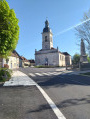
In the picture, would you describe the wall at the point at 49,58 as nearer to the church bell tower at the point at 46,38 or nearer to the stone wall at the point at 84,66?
the church bell tower at the point at 46,38

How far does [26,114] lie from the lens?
3.05m

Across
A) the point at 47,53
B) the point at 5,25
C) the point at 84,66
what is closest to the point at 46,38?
the point at 47,53

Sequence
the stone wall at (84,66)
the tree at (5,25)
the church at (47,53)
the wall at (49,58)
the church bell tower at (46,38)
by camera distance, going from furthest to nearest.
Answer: the church bell tower at (46,38) < the church at (47,53) < the wall at (49,58) < the stone wall at (84,66) < the tree at (5,25)

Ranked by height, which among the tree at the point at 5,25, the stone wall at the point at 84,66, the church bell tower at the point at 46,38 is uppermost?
the church bell tower at the point at 46,38

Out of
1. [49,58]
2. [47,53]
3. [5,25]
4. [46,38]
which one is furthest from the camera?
[46,38]

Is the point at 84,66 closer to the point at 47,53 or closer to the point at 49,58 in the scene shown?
the point at 49,58

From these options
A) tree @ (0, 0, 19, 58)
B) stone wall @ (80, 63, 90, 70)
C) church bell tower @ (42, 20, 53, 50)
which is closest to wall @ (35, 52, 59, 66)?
church bell tower @ (42, 20, 53, 50)

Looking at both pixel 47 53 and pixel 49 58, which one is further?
pixel 47 53

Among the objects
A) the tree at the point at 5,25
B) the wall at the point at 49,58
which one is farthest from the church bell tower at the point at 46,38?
the tree at the point at 5,25

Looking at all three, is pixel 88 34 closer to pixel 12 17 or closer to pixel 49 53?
pixel 12 17

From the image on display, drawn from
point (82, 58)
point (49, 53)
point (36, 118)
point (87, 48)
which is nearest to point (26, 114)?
point (36, 118)

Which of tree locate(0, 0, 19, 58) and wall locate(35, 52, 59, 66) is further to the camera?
wall locate(35, 52, 59, 66)

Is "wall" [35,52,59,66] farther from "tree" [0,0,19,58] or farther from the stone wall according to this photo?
"tree" [0,0,19,58]

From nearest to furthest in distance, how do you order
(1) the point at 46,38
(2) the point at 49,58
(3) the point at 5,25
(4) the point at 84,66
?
(3) the point at 5,25 < (4) the point at 84,66 < (2) the point at 49,58 < (1) the point at 46,38
